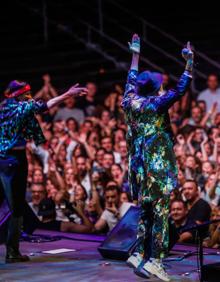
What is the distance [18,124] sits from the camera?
606 centimetres

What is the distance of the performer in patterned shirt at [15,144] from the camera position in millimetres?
6055

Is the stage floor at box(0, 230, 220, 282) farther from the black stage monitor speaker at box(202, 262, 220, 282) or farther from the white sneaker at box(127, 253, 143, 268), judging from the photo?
the black stage monitor speaker at box(202, 262, 220, 282)

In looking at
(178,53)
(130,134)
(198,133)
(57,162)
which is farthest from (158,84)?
(178,53)

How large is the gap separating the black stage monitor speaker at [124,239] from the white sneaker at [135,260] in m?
0.27

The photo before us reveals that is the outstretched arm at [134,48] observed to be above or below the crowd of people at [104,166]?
above

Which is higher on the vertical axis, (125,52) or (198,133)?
(125,52)

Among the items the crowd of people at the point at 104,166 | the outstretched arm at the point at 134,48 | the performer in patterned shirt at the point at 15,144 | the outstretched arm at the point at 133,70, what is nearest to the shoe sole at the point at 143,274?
the performer in patterned shirt at the point at 15,144

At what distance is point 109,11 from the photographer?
49.5 ft

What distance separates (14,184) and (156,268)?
1.37m

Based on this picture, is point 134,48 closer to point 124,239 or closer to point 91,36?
point 124,239

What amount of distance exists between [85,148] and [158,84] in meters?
5.29

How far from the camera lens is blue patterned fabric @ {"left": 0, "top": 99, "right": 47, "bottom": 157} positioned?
6039mm

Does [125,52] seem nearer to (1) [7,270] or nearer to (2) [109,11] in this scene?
(2) [109,11]

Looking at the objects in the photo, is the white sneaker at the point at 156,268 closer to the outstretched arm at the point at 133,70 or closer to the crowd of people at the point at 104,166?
the outstretched arm at the point at 133,70
